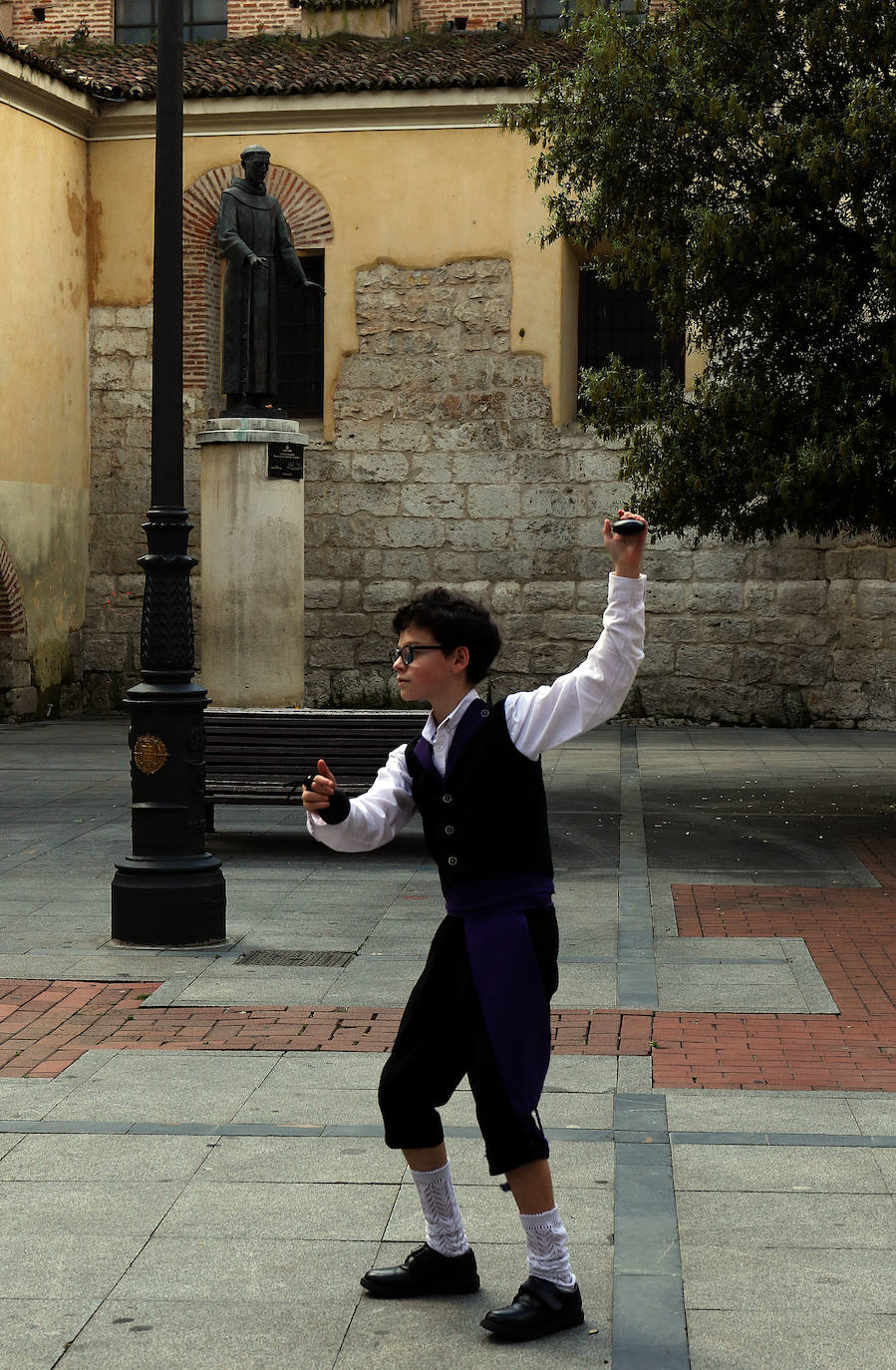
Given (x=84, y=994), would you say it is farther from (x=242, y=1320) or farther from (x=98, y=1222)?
(x=242, y=1320)

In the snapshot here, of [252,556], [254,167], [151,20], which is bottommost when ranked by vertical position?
[252,556]

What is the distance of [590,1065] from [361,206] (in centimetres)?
1518

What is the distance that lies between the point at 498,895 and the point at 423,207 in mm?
16558

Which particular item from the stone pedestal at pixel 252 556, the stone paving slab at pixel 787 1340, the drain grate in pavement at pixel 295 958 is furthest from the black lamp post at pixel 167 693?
the stone paving slab at pixel 787 1340

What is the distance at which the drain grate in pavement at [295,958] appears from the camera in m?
7.33

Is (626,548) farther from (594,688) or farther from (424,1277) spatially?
(424,1277)

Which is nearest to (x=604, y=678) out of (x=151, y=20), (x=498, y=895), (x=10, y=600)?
(x=498, y=895)

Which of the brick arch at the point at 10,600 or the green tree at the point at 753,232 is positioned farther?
the brick arch at the point at 10,600

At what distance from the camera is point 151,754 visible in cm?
791

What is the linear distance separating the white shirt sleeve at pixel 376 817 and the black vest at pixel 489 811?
132 millimetres

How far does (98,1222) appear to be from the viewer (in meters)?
4.21

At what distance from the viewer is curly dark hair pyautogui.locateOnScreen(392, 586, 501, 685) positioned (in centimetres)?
375

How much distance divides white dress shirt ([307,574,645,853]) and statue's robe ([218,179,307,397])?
8.87 m

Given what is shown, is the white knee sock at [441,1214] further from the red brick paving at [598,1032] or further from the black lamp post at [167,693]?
the black lamp post at [167,693]
